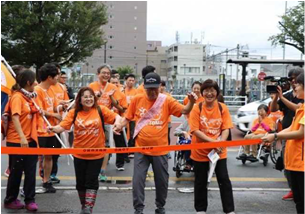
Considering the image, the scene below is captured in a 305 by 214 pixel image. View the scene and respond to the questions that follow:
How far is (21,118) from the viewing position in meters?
5.42

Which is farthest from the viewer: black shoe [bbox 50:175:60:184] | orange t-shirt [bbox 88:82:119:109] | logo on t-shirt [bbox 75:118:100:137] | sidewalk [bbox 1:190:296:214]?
orange t-shirt [bbox 88:82:119:109]

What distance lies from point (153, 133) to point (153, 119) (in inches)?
6.7

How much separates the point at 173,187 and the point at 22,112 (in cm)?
277

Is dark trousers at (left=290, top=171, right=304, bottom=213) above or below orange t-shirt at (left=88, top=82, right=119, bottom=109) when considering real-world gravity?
below

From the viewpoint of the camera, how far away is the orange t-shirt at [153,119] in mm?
5176

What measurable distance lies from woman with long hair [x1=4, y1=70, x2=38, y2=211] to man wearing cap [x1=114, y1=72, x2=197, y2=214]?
1.21 meters

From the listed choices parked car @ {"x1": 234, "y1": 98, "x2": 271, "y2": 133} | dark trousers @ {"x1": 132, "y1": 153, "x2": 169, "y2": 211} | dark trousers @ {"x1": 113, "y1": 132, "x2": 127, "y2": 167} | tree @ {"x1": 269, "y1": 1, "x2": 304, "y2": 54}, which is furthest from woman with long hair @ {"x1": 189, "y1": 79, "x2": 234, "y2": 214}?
tree @ {"x1": 269, "y1": 1, "x2": 304, "y2": 54}

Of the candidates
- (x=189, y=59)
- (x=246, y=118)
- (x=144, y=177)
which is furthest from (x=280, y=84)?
(x=189, y=59)

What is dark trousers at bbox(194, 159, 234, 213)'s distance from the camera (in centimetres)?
515

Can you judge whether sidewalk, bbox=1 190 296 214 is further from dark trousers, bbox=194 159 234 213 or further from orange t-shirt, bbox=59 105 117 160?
orange t-shirt, bbox=59 105 117 160

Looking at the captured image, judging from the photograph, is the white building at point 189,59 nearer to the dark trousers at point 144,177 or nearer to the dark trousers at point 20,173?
the dark trousers at point 20,173

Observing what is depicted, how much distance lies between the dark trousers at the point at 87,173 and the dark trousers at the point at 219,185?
4.02 feet

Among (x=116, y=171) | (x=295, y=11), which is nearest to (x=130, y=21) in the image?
(x=295, y=11)

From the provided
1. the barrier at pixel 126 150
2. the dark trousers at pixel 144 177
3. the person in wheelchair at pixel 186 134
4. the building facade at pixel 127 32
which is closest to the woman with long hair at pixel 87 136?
the barrier at pixel 126 150
